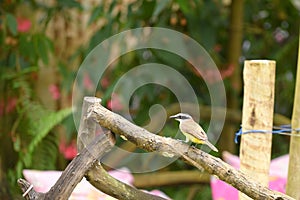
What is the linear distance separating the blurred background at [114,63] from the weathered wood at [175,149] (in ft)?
2.43

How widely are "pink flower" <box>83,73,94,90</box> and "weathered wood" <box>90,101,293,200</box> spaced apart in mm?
894

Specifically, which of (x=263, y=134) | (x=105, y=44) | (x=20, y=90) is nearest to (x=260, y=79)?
(x=263, y=134)

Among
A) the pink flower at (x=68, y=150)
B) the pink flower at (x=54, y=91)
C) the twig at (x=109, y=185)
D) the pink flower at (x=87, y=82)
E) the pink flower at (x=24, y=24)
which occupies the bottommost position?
the pink flower at (x=68, y=150)

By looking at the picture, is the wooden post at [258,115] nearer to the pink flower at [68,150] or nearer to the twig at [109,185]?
the twig at [109,185]

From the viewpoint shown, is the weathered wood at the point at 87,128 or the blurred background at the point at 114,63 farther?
the blurred background at the point at 114,63

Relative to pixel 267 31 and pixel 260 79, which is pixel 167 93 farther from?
pixel 260 79

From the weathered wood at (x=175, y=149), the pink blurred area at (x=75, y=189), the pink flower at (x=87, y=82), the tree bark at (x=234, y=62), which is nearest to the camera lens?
the weathered wood at (x=175, y=149)

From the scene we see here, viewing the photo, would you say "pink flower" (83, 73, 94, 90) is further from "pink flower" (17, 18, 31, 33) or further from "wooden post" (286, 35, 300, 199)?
"wooden post" (286, 35, 300, 199)

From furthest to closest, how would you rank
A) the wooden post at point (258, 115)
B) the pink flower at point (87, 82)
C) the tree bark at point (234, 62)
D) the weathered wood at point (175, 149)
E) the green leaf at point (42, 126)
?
the tree bark at point (234, 62), the pink flower at point (87, 82), the green leaf at point (42, 126), the wooden post at point (258, 115), the weathered wood at point (175, 149)

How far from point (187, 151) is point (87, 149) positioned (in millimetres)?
79

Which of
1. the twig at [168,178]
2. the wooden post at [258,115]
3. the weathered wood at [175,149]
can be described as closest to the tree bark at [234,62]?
the twig at [168,178]

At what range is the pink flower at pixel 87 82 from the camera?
1332 millimetres

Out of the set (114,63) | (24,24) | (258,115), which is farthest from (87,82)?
(258,115)

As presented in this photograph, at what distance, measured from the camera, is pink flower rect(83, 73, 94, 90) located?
4.37 ft
